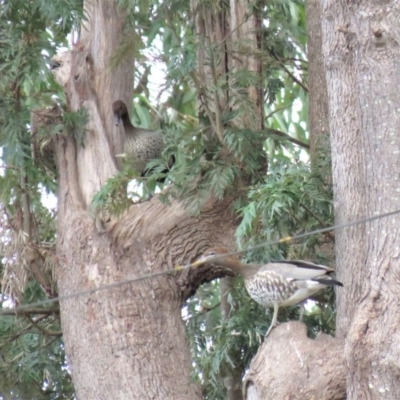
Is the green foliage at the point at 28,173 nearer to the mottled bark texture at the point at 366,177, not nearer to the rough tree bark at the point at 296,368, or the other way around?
the mottled bark texture at the point at 366,177

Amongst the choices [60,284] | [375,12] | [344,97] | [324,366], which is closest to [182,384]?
[60,284]

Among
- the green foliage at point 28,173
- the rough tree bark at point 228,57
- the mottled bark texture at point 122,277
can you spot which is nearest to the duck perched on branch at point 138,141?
the mottled bark texture at point 122,277

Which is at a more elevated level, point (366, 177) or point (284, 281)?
point (366, 177)

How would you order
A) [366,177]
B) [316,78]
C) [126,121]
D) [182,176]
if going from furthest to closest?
1. [316,78]
2. [126,121]
3. [182,176]
4. [366,177]

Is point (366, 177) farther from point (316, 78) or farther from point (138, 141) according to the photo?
point (138, 141)

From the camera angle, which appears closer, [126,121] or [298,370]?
[298,370]

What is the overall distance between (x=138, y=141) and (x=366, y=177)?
2.98m

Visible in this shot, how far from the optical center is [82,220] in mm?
7332

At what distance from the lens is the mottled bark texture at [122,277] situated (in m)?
6.90

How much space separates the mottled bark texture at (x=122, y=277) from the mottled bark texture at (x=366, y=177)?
1.49 m

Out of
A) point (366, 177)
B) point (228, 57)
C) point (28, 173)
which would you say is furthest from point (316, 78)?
point (366, 177)

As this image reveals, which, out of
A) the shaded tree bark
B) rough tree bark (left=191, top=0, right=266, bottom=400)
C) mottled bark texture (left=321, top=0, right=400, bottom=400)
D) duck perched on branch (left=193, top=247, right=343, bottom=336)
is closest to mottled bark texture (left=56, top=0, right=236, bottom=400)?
rough tree bark (left=191, top=0, right=266, bottom=400)

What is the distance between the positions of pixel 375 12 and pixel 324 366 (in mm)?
1752

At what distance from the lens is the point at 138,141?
322 inches
